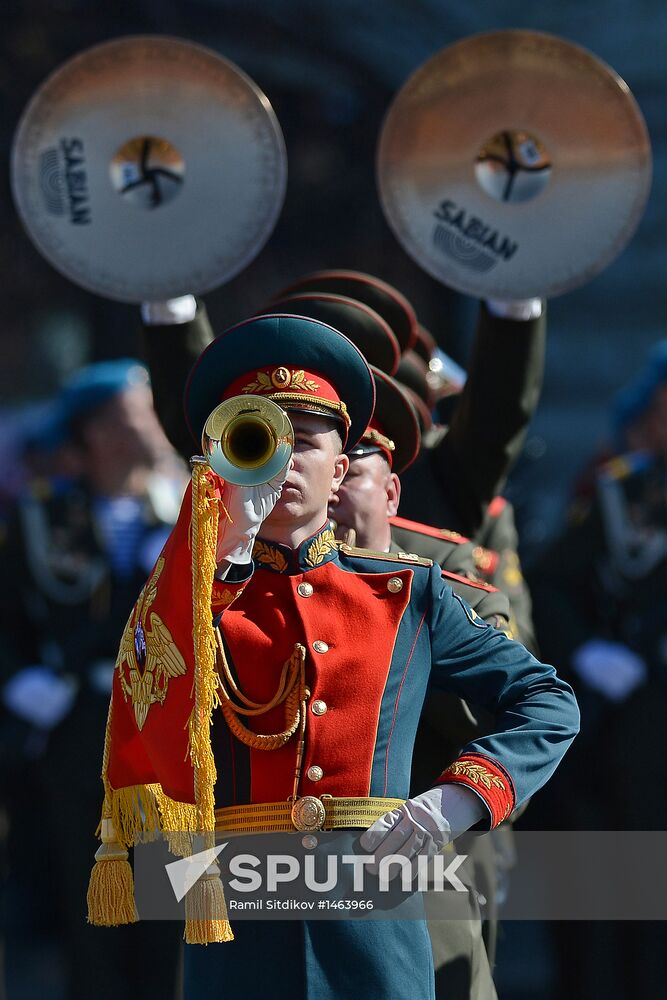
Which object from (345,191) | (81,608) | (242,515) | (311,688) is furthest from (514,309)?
(345,191)

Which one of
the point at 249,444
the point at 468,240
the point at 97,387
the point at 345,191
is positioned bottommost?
the point at 97,387

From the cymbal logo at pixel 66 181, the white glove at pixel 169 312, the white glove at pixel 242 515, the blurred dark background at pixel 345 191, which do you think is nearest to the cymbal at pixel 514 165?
the white glove at pixel 169 312

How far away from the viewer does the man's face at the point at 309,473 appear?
3287 mm

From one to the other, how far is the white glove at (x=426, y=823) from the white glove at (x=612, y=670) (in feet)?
11.4

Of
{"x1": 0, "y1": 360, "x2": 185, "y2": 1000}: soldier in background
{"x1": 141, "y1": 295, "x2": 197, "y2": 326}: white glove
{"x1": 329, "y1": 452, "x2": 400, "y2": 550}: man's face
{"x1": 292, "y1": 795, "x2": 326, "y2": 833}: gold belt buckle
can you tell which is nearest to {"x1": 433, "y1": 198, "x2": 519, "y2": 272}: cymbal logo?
{"x1": 141, "y1": 295, "x2": 197, "y2": 326}: white glove

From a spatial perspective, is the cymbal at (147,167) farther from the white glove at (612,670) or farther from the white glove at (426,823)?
the white glove at (612,670)

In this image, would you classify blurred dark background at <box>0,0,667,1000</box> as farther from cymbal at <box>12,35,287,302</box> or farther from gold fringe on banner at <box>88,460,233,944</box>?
gold fringe on banner at <box>88,460,233,944</box>

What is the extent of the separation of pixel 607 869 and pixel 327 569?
11.4ft

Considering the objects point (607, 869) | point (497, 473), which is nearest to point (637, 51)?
point (607, 869)

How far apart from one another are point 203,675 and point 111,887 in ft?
1.52

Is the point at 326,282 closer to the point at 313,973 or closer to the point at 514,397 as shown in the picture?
the point at 514,397

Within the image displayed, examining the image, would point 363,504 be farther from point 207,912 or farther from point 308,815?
point 207,912

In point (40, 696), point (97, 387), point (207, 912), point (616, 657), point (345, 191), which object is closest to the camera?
point (207, 912)

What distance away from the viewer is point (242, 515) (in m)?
3.08
